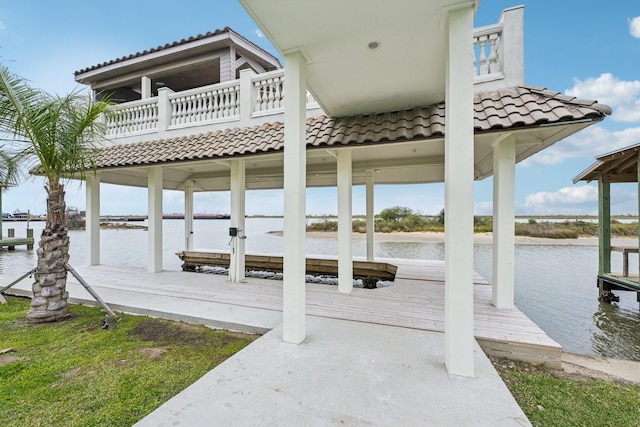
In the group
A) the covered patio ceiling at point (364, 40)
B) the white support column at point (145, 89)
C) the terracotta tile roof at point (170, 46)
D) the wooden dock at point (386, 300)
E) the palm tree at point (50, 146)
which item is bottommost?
the wooden dock at point (386, 300)

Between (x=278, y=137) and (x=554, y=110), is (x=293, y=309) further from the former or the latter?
(x=554, y=110)

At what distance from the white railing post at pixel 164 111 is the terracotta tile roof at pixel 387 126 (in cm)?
103

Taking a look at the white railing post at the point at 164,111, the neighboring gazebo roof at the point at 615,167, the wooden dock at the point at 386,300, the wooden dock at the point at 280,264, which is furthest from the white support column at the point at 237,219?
the neighboring gazebo roof at the point at 615,167

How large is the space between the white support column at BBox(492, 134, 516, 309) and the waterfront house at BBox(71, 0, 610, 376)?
1 cm

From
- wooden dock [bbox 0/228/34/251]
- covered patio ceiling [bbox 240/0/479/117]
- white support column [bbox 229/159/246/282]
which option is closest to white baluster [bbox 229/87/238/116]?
white support column [bbox 229/159/246/282]

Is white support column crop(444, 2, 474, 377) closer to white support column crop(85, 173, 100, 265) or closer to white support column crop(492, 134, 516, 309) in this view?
white support column crop(492, 134, 516, 309)

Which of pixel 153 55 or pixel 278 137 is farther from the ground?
pixel 153 55

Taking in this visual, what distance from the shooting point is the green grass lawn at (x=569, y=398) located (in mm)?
2084

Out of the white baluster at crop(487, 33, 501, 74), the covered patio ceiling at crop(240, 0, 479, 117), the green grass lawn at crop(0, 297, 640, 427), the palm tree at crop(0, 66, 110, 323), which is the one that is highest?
the white baluster at crop(487, 33, 501, 74)

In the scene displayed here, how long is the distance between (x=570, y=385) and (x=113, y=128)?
1084cm

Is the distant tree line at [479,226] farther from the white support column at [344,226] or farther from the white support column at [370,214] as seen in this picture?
the white support column at [344,226]

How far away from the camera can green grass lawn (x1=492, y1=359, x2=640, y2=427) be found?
2.08m

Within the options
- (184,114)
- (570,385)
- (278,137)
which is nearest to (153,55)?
(184,114)

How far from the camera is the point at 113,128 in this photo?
7918 mm
